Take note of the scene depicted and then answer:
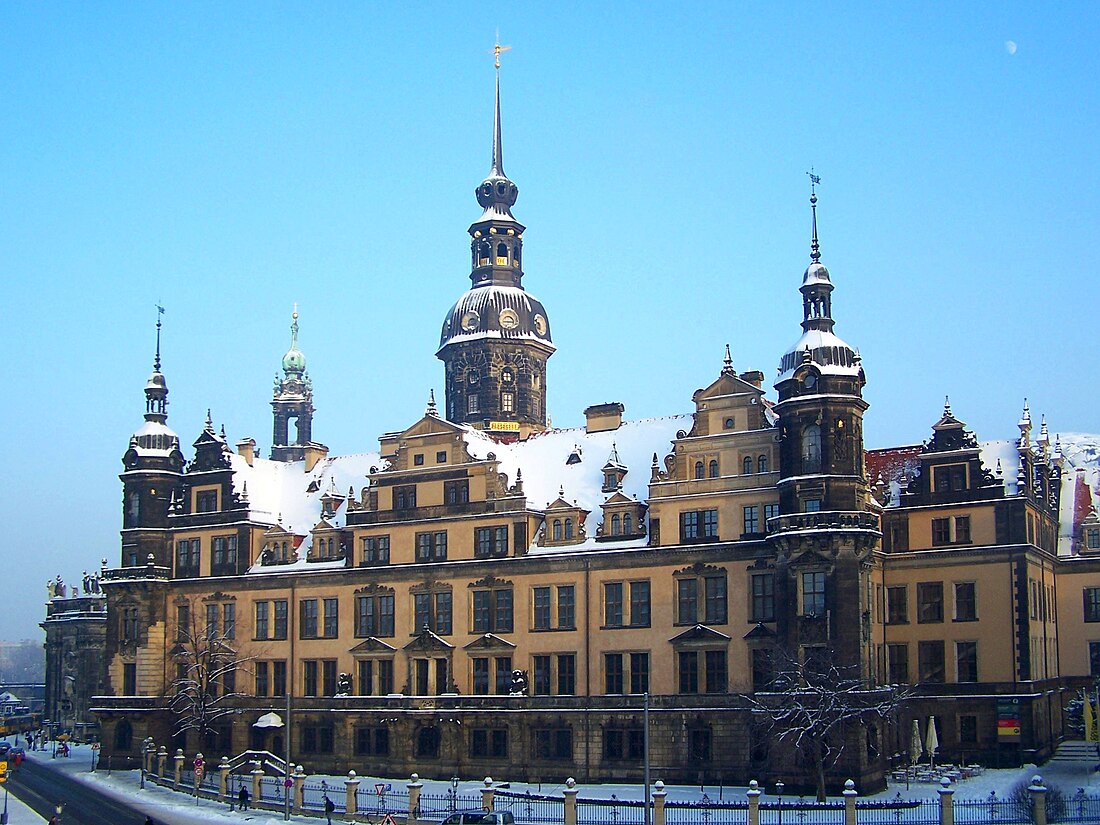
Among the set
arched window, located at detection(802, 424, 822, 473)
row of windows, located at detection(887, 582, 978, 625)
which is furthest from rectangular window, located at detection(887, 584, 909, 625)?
arched window, located at detection(802, 424, 822, 473)

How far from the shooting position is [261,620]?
89938 millimetres

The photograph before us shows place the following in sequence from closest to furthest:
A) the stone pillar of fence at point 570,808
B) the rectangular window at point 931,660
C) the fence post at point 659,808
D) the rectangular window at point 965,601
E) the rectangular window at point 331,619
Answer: the fence post at point 659,808 → the stone pillar of fence at point 570,808 → the rectangular window at point 965,601 → the rectangular window at point 931,660 → the rectangular window at point 331,619

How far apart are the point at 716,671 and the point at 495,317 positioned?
113 ft

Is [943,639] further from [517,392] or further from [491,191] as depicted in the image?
[491,191]

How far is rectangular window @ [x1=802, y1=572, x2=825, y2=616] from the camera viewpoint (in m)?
69.6

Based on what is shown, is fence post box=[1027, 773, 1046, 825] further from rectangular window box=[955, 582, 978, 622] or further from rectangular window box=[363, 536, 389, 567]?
rectangular window box=[363, 536, 389, 567]

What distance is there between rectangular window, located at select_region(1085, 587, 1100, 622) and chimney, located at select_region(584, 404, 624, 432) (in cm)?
2836

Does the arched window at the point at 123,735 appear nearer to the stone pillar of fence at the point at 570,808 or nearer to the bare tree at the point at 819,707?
the bare tree at the point at 819,707

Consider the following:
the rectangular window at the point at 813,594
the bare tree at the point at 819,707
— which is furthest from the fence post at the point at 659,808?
the rectangular window at the point at 813,594

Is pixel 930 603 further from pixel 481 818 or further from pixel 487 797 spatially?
pixel 481 818

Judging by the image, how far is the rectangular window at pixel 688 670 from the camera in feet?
244

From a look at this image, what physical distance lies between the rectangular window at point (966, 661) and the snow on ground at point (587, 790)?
4.89 meters

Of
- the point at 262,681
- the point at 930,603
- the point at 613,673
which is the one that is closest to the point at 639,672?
the point at 613,673

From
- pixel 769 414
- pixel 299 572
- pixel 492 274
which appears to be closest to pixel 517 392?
pixel 492 274
